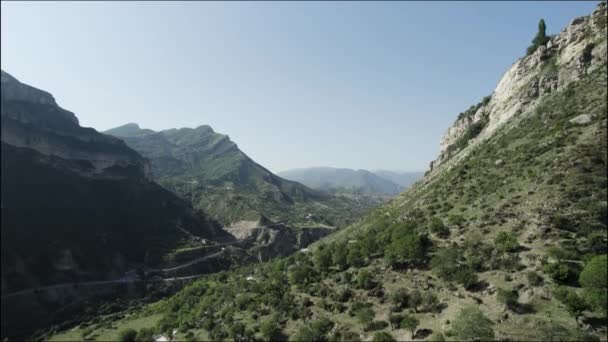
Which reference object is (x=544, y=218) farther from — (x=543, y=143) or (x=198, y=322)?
(x=198, y=322)

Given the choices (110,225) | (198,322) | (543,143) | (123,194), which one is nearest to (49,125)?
(123,194)

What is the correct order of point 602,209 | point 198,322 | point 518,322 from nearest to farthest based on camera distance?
point 518,322
point 602,209
point 198,322

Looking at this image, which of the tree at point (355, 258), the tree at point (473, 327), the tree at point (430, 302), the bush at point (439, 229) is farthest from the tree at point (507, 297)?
the tree at point (355, 258)

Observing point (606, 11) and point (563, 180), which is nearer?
point (563, 180)

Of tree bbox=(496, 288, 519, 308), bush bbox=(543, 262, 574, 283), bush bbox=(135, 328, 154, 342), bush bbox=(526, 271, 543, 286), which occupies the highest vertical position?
bush bbox=(543, 262, 574, 283)

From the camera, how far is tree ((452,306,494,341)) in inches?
1129

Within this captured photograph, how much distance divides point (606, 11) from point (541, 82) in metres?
19.5

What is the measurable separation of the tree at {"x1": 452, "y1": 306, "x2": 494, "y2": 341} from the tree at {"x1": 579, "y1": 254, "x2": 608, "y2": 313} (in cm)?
825

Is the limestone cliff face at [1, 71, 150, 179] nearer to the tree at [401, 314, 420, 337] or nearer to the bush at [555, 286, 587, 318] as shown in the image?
the tree at [401, 314, 420, 337]

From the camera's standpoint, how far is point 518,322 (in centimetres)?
3022

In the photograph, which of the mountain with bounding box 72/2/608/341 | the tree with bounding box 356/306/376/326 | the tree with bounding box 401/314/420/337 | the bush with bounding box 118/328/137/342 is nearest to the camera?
the mountain with bounding box 72/2/608/341

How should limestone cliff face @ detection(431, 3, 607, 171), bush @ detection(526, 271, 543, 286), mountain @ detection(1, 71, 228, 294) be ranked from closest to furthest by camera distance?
bush @ detection(526, 271, 543, 286)
limestone cliff face @ detection(431, 3, 607, 171)
mountain @ detection(1, 71, 228, 294)

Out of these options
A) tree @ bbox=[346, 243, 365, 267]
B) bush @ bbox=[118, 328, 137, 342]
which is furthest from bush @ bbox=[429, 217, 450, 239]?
bush @ bbox=[118, 328, 137, 342]

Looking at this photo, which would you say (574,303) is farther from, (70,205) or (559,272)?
(70,205)
